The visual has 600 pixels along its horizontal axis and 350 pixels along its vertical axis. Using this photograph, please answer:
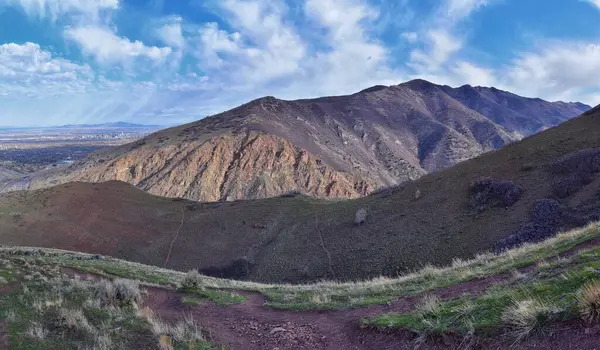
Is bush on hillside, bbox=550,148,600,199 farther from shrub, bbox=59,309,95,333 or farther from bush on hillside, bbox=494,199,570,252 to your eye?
shrub, bbox=59,309,95,333

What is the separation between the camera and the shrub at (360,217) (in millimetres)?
33147

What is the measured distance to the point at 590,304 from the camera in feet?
14.9

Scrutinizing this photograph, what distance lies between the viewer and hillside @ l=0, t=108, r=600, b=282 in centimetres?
2423

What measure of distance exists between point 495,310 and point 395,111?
491 ft

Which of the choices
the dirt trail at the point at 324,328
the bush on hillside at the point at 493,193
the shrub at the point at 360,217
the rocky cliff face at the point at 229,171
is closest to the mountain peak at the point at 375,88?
the rocky cliff face at the point at 229,171

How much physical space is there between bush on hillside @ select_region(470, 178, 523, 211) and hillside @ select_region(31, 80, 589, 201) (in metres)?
47.4

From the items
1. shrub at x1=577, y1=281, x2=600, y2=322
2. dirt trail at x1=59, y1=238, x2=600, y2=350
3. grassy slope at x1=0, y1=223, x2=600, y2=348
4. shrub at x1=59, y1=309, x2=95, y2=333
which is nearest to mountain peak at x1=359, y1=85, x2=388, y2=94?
grassy slope at x1=0, y1=223, x2=600, y2=348

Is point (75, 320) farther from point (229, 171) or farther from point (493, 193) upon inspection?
point (229, 171)

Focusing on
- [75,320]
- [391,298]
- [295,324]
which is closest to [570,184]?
[391,298]

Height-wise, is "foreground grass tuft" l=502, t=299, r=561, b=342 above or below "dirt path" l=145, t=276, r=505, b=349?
above

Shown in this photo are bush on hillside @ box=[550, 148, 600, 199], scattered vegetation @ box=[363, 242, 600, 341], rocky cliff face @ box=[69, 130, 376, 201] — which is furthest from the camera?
rocky cliff face @ box=[69, 130, 376, 201]

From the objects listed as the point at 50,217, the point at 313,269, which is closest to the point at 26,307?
the point at 313,269

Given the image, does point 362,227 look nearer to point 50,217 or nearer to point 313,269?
point 313,269

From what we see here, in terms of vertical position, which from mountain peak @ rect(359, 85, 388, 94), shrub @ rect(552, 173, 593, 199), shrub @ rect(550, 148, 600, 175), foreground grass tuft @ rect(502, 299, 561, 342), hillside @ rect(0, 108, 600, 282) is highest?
mountain peak @ rect(359, 85, 388, 94)
